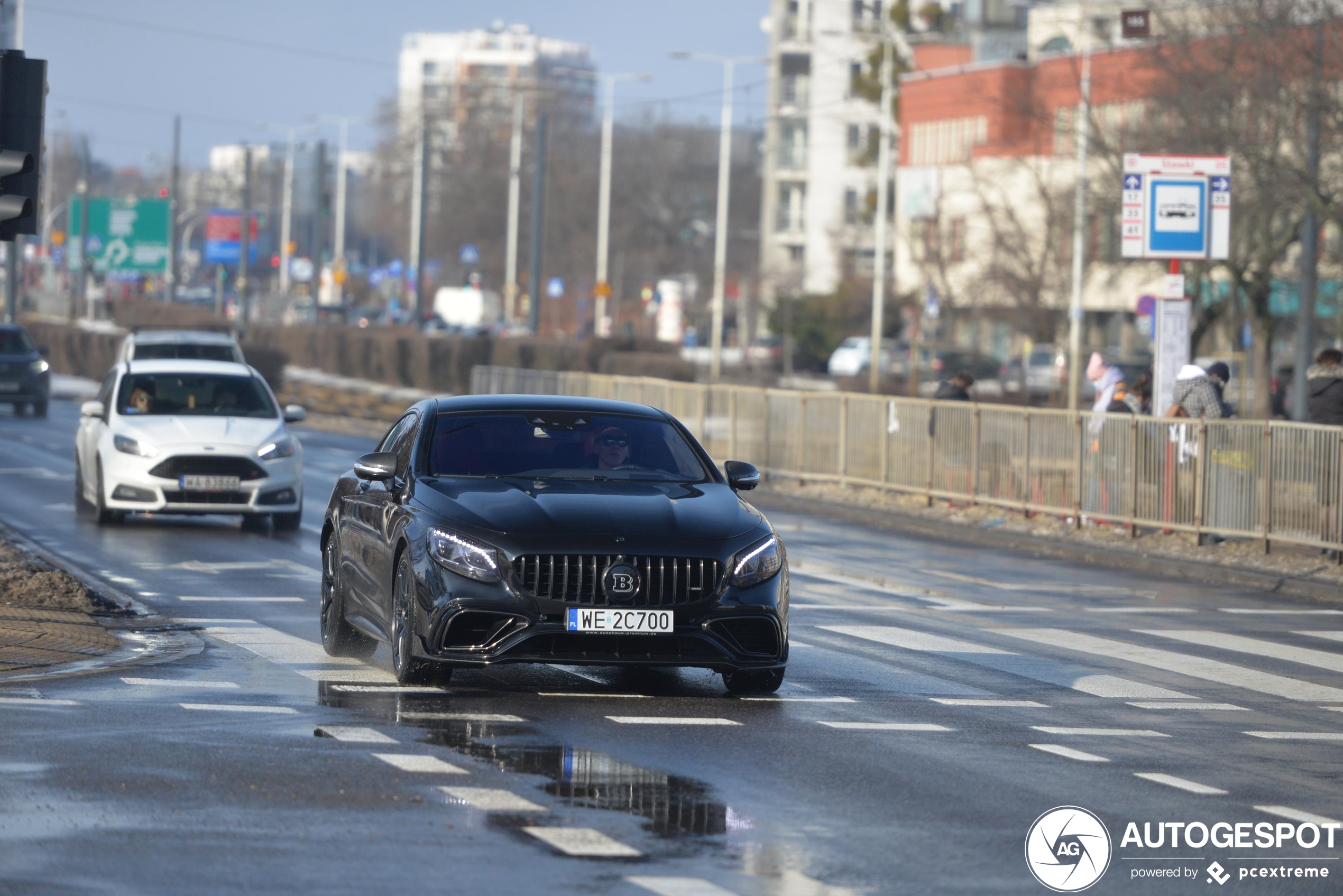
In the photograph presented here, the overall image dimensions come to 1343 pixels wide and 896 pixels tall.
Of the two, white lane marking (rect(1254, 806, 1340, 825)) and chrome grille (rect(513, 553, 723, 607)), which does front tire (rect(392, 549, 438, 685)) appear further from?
white lane marking (rect(1254, 806, 1340, 825))

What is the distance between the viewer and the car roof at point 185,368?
2219cm

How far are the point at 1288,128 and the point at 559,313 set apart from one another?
79.2m

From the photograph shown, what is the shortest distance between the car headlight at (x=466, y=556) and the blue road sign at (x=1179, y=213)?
16476 mm

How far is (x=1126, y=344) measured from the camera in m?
82.5

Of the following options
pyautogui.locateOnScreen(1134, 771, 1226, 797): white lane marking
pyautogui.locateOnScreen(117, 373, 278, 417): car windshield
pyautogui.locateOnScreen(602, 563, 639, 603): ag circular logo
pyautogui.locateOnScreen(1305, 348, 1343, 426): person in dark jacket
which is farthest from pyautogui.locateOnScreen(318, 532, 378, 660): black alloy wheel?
pyautogui.locateOnScreen(1305, 348, 1343, 426): person in dark jacket

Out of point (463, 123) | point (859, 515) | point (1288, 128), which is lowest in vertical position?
point (859, 515)

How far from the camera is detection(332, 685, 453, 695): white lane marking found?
1065cm

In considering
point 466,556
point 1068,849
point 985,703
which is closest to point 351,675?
point 466,556

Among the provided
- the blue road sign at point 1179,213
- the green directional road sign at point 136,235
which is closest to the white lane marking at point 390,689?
the blue road sign at point 1179,213

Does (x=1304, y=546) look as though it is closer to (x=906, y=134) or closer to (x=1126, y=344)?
(x=1126, y=344)

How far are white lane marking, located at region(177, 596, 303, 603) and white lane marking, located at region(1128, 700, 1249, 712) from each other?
6.23 m

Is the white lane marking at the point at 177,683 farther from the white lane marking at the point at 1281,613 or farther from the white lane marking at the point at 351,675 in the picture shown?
the white lane marking at the point at 1281,613

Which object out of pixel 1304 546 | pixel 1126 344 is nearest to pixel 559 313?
pixel 1126 344

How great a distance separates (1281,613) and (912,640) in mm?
4539
